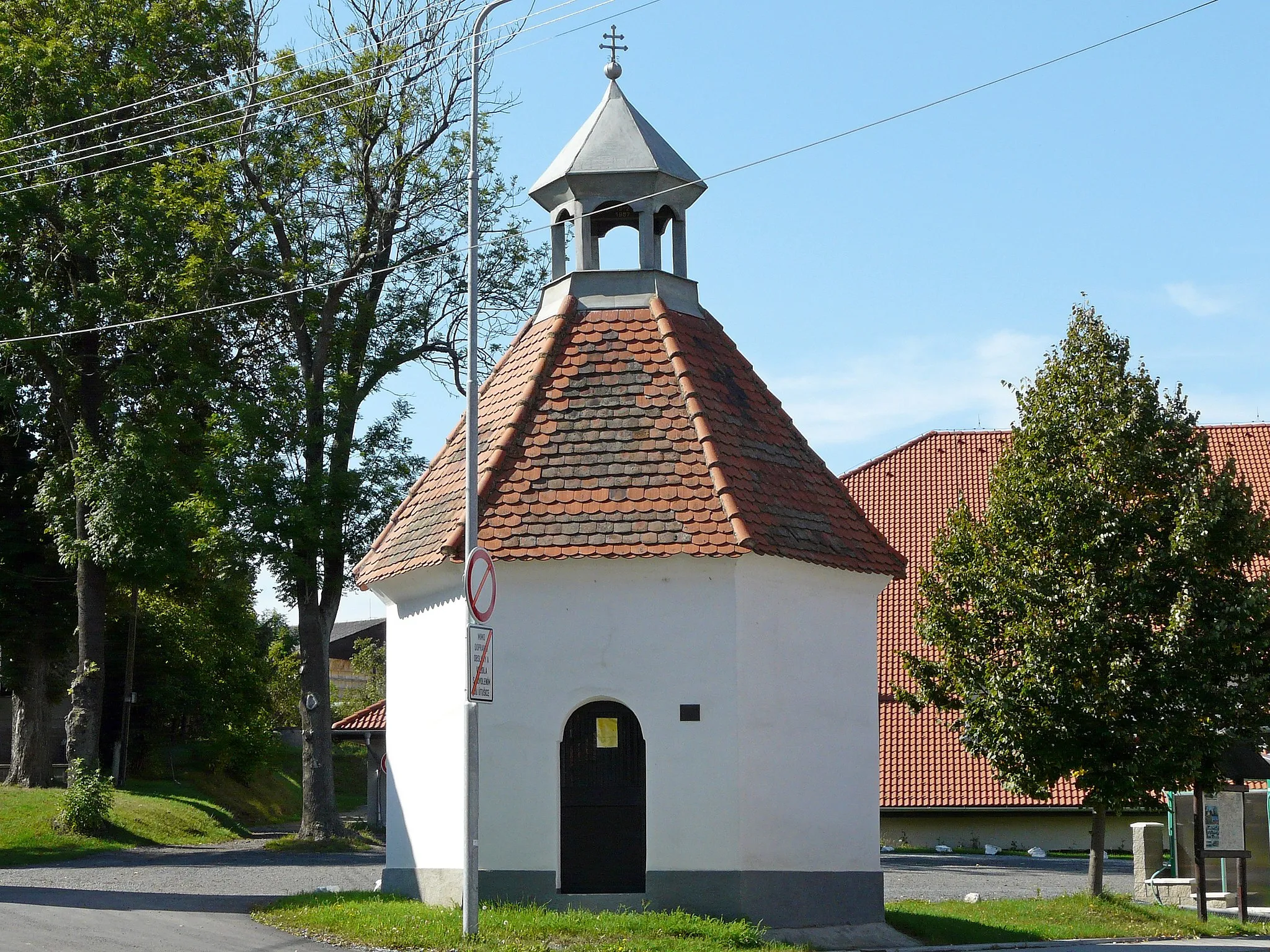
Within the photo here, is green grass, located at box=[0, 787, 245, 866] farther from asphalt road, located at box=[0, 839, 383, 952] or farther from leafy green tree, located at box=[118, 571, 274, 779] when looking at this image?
leafy green tree, located at box=[118, 571, 274, 779]

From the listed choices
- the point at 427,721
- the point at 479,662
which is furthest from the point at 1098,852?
the point at 479,662

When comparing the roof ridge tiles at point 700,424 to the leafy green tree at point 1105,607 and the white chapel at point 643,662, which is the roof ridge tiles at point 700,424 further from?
the leafy green tree at point 1105,607

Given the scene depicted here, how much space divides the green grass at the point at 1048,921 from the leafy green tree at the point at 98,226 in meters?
17.8

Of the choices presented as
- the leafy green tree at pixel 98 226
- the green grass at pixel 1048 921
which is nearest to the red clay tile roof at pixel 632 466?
the green grass at pixel 1048 921

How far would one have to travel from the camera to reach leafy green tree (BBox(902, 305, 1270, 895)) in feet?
60.5

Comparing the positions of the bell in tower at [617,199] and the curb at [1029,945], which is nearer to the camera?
the curb at [1029,945]

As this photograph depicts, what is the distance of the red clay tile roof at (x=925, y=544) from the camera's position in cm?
3325

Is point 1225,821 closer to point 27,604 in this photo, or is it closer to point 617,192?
point 617,192

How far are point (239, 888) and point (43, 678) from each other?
1695 cm

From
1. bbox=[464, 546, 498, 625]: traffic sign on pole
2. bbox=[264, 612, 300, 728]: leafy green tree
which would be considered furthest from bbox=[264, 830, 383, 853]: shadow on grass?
bbox=[264, 612, 300, 728]: leafy green tree

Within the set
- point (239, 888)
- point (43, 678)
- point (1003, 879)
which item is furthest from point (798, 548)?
point (43, 678)

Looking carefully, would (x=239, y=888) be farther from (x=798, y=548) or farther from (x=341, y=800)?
(x=341, y=800)

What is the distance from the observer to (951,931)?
16.3 metres

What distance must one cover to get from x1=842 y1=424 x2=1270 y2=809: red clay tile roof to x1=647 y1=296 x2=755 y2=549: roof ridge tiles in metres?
13.7
